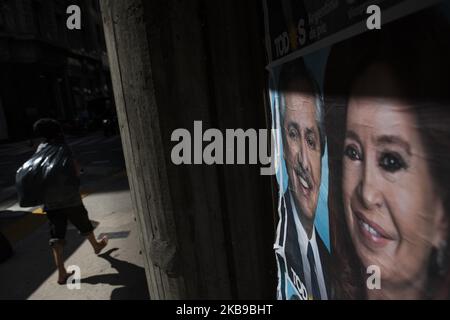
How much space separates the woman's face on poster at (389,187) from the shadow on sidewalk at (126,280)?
2.75 meters

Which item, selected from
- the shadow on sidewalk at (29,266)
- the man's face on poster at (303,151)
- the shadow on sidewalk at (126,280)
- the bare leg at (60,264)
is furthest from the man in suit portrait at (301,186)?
the shadow on sidewalk at (29,266)

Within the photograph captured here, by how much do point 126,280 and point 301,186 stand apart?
9.11ft

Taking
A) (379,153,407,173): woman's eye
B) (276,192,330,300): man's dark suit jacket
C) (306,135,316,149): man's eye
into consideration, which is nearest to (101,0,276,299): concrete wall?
(276,192,330,300): man's dark suit jacket

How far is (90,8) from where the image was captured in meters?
29.6

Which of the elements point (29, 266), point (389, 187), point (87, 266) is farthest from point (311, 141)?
point (29, 266)

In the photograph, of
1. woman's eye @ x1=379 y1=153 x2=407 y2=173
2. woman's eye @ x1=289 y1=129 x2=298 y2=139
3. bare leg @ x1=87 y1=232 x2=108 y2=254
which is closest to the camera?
woman's eye @ x1=379 y1=153 x2=407 y2=173

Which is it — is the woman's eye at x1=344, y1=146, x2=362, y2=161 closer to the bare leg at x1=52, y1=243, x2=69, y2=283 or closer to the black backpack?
the black backpack

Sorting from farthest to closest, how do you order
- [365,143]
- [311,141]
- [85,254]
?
[85,254] < [311,141] < [365,143]

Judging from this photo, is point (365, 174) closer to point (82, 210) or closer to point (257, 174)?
point (257, 174)

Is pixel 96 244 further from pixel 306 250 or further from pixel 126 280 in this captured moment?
pixel 306 250

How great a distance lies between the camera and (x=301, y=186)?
1.48 meters

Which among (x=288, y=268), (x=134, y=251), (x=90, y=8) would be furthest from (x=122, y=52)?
(x=90, y=8)

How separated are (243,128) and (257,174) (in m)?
0.24

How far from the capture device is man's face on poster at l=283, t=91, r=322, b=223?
4.28 ft
